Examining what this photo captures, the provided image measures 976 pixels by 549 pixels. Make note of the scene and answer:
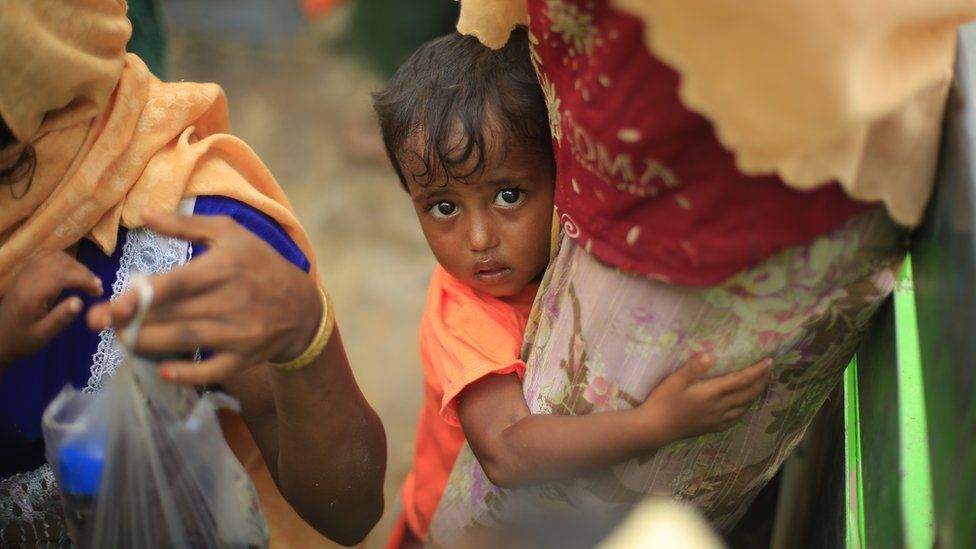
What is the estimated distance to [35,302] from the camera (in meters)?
1.38

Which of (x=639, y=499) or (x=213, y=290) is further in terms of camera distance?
(x=639, y=499)

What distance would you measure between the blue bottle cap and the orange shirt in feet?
1.77

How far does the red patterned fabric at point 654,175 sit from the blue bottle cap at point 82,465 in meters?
0.79

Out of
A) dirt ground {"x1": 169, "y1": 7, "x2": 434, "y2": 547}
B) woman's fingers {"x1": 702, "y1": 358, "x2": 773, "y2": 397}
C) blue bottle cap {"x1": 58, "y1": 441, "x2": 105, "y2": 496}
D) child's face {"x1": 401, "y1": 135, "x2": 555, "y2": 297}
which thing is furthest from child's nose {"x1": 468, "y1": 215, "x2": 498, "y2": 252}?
dirt ground {"x1": 169, "y1": 7, "x2": 434, "y2": 547}

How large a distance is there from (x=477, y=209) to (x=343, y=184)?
377cm

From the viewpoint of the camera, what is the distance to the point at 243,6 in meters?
6.61

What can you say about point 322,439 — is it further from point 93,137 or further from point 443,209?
point 93,137

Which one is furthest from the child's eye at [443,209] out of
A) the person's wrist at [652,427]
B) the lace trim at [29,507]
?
the lace trim at [29,507]

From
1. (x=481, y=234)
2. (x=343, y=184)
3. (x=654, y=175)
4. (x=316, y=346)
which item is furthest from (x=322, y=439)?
(x=343, y=184)

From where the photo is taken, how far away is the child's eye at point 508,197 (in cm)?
172

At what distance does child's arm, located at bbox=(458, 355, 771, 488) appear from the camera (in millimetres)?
1239

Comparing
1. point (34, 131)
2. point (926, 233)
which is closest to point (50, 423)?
point (34, 131)

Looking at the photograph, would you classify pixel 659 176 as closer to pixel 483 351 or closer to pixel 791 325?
pixel 791 325

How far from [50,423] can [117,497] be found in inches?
5.7
